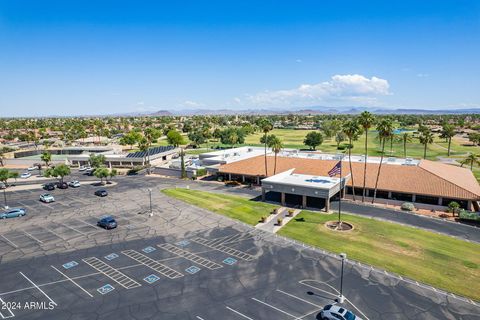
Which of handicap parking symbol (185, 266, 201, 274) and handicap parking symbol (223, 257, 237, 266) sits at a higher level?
handicap parking symbol (185, 266, 201, 274)

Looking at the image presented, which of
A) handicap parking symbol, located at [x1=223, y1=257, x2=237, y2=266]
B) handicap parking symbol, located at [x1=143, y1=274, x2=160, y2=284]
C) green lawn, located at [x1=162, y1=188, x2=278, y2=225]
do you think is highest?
handicap parking symbol, located at [x1=143, y1=274, x2=160, y2=284]

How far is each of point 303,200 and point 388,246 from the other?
19.6 metres

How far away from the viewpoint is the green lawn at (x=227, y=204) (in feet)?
179

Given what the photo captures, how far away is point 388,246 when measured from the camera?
4169 cm

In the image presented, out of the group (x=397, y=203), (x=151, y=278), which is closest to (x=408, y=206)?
(x=397, y=203)

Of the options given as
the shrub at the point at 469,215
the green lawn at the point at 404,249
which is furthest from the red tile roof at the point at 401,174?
the green lawn at the point at 404,249

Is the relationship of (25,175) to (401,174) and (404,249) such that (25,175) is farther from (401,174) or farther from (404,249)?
(401,174)

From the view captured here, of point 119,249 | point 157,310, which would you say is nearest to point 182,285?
point 157,310

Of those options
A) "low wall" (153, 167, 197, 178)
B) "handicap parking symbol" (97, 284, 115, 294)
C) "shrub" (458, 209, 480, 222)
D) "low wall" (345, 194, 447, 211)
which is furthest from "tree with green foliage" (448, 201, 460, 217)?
"low wall" (153, 167, 197, 178)

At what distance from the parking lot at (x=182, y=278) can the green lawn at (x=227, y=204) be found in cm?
476

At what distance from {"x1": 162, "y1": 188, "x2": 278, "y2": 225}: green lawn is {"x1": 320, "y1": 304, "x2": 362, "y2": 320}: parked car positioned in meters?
24.9

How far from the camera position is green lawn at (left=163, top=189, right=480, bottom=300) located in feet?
112

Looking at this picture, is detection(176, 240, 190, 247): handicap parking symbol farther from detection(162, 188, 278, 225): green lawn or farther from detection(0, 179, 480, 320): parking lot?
detection(162, 188, 278, 225): green lawn

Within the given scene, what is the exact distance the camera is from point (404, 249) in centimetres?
4078
